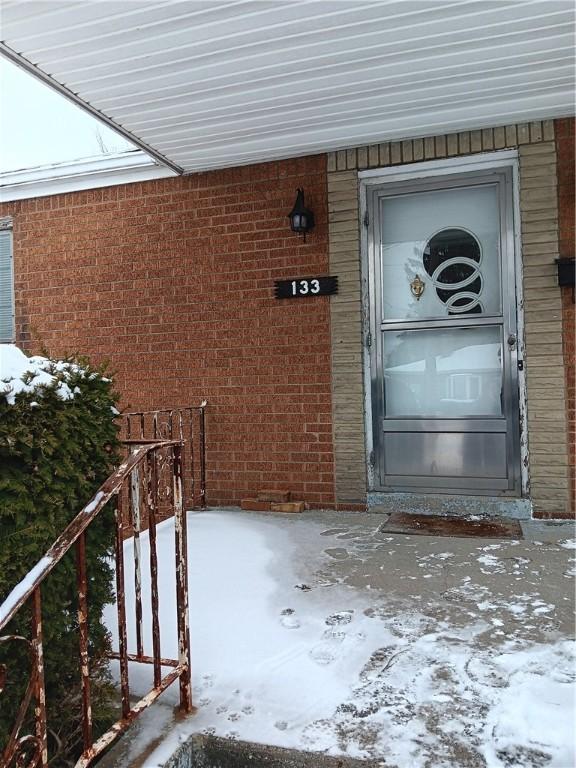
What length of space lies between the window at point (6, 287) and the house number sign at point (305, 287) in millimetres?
2993

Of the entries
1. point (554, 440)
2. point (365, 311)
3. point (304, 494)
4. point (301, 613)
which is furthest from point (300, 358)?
point (301, 613)

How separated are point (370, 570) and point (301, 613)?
2.30ft

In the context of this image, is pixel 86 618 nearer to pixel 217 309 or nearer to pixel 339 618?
pixel 339 618

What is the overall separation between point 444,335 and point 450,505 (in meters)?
1.32

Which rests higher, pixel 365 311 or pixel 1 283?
pixel 1 283

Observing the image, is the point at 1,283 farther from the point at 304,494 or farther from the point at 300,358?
the point at 304,494

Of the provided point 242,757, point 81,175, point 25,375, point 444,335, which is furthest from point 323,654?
point 81,175

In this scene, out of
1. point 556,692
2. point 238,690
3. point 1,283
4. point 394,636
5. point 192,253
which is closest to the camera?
point 556,692

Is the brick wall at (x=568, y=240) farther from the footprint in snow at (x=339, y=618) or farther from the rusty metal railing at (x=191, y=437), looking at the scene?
the rusty metal railing at (x=191, y=437)

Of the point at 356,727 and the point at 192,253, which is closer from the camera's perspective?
the point at 356,727

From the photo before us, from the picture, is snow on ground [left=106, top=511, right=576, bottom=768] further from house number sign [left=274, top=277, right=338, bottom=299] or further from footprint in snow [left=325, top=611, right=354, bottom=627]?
house number sign [left=274, top=277, right=338, bottom=299]

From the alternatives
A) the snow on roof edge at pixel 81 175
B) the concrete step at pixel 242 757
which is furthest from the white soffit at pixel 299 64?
the concrete step at pixel 242 757

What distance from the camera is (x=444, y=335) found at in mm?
4684

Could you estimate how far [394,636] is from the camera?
238 centimetres
